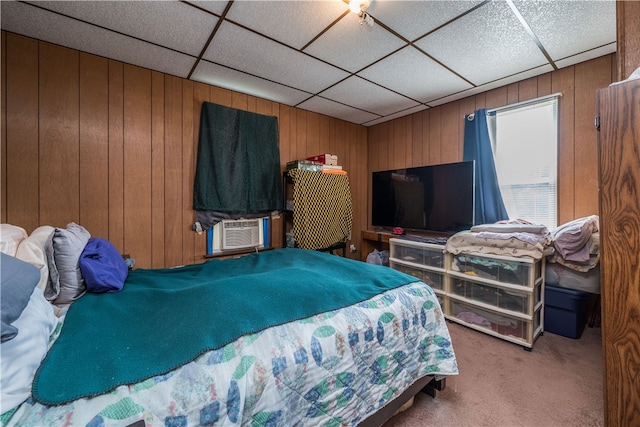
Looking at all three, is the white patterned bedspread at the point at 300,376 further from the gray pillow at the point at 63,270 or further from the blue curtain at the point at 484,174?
the blue curtain at the point at 484,174

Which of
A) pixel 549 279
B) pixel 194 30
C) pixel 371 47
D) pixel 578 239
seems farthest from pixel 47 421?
pixel 549 279

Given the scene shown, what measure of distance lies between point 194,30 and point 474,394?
9.66ft

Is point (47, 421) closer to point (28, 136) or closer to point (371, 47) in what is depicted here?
point (28, 136)

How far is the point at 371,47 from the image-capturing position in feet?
6.57

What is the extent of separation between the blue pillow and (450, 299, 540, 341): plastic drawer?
2.67 metres

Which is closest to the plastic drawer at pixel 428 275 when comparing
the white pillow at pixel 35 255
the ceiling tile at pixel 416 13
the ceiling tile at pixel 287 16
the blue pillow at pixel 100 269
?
the ceiling tile at pixel 416 13

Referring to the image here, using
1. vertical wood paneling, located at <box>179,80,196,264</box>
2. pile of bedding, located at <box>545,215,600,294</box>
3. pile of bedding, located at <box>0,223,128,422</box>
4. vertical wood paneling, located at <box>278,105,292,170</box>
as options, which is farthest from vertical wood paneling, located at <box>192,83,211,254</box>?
pile of bedding, located at <box>545,215,600,294</box>

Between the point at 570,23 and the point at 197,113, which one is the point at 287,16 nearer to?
the point at 197,113

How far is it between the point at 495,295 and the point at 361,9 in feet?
7.78

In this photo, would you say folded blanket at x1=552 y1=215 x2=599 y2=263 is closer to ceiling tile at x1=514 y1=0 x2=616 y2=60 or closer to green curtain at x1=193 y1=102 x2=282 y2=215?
ceiling tile at x1=514 y1=0 x2=616 y2=60

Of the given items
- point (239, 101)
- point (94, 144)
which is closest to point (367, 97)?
point (239, 101)

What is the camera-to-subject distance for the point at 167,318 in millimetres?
1049

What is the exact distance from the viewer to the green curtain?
2576mm

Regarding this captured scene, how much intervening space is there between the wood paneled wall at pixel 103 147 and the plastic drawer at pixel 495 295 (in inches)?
99.2
